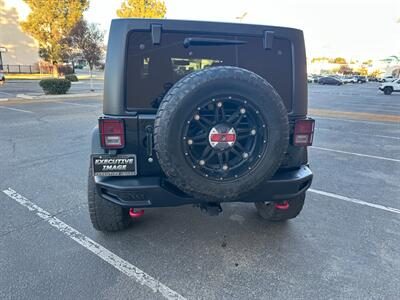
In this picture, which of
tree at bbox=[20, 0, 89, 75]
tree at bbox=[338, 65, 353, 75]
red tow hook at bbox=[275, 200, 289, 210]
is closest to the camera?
red tow hook at bbox=[275, 200, 289, 210]

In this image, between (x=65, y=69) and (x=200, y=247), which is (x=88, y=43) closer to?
(x=65, y=69)

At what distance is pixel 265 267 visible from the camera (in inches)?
106

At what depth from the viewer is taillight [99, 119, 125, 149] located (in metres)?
2.42

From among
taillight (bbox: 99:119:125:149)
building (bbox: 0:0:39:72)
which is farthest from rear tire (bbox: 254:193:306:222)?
building (bbox: 0:0:39:72)

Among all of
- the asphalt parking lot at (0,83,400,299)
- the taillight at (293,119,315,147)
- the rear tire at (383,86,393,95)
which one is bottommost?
the asphalt parking lot at (0,83,400,299)

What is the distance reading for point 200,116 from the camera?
2.28m

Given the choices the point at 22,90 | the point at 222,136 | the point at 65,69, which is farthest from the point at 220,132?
the point at 65,69

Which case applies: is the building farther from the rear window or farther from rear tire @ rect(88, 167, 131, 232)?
the rear window

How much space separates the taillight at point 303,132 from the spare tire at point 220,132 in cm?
43

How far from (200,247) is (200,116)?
1405mm

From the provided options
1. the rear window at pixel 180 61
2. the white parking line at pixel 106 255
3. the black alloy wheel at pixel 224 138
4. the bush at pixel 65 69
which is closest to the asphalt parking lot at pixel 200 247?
the white parking line at pixel 106 255

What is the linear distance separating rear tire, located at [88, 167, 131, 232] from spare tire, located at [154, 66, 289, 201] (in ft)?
3.25

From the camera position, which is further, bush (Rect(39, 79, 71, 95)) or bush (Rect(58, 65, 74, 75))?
bush (Rect(58, 65, 74, 75))

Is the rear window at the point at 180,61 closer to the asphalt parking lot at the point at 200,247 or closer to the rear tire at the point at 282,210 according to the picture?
the rear tire at the point at 282,210
